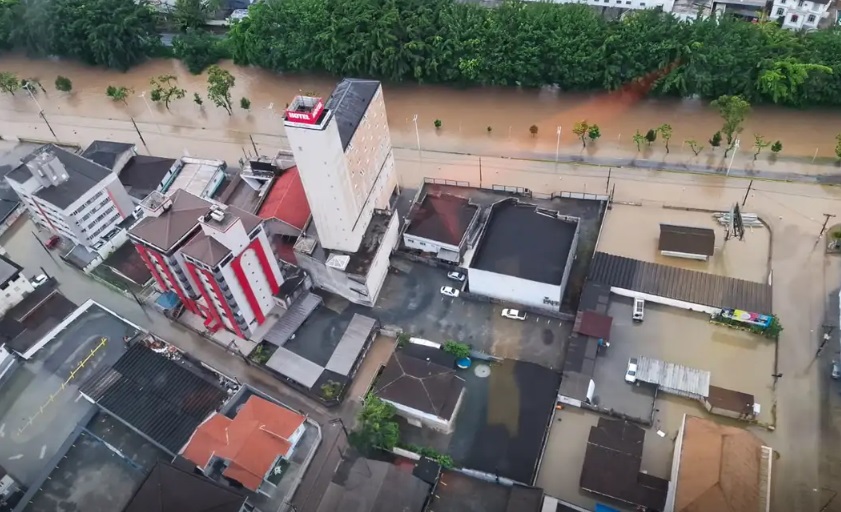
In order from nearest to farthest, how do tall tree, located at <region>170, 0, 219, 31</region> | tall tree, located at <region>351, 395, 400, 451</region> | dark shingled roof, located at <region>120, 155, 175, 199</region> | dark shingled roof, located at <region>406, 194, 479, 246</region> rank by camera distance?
tall tree, located at <region>351, 395, 400, 451</region> → dark shingled roof, located at <region>406, 194, 479, 246</region> → dark shingled roof, located at <region>120, 155, 175, 199</region> → tall tree, located at <region>170, 0, 219, 31</region>

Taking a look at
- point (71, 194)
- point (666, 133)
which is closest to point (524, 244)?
point (666, 133)

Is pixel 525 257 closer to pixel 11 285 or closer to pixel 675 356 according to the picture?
pixel 675 356

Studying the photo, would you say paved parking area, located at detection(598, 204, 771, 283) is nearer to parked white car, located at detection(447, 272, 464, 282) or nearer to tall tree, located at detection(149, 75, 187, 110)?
parked white car, located at detection(447, 272, 464, 282)

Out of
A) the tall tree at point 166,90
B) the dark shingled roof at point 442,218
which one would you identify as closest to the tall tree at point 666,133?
the dark shingled roof at point 442,218

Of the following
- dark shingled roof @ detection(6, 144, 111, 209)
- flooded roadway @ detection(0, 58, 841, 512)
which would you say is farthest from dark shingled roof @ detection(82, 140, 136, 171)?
dark shingled roof @ detection(6, 144, 111, 209)

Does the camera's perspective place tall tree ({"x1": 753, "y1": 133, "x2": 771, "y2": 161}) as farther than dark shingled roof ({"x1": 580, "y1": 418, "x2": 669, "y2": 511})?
Yes

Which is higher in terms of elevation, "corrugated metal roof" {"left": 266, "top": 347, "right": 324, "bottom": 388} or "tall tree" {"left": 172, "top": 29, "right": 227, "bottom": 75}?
"tall tree" {"left": 172, "top": 29, "right": 227, "bottom": 75}
